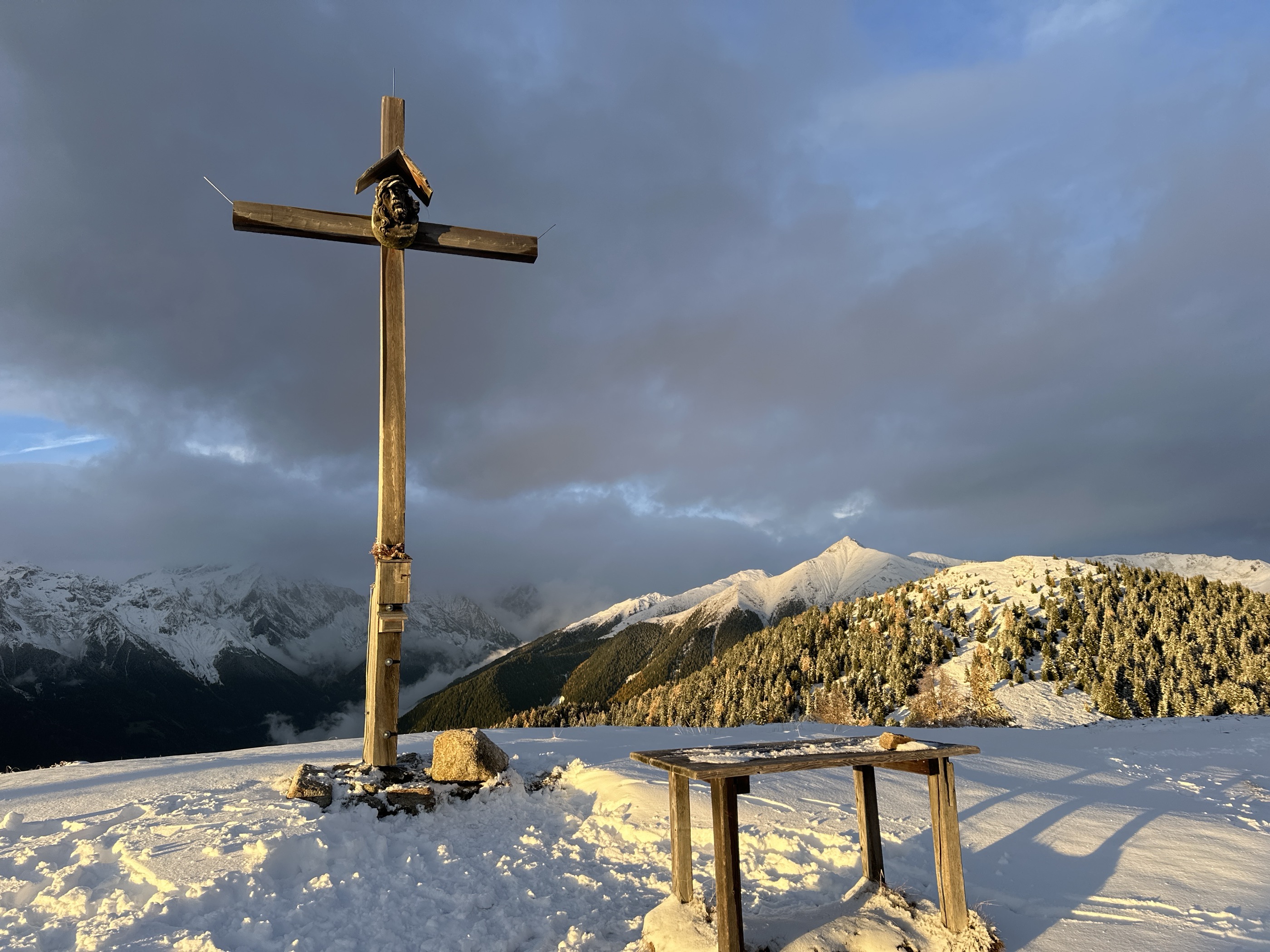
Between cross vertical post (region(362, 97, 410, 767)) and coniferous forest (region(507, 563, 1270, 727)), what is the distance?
87.6 feet

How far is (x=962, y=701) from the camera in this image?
6262 centimetres

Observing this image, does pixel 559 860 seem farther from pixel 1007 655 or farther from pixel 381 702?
pixel 1007 655

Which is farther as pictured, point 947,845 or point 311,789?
point 311,789

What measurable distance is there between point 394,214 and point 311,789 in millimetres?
8936

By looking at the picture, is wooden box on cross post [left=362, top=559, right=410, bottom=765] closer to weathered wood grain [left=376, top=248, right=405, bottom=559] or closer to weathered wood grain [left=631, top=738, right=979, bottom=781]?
weathered wood grain [left=376, top=248, right=405, bottom=559]

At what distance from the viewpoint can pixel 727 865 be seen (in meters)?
5.60

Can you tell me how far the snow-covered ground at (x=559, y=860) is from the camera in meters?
6.04

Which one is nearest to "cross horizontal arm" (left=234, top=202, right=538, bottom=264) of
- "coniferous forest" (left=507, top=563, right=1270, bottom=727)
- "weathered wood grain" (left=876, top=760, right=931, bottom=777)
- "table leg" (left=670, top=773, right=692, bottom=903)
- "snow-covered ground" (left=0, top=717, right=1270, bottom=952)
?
"snow-covered ground" (left=0, top=717, right=1270, bottom=952)

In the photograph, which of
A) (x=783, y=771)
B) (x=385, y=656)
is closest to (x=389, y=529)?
(x=385, y=656)

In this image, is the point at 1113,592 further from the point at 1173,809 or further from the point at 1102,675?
the point at 1173,809

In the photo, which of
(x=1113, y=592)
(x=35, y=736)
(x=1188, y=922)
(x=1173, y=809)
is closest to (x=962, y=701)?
(x=1113, y=592)

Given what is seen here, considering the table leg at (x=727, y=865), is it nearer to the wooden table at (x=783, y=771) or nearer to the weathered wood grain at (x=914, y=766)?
the wooden table at (x=783, y=771)

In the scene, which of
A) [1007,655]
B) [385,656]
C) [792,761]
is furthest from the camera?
[1007,655]

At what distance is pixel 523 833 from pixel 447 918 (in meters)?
2.58
